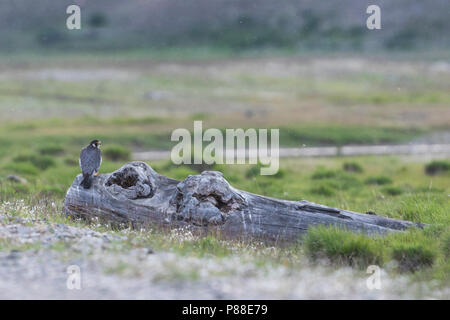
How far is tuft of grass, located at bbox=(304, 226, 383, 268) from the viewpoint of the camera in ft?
32.6

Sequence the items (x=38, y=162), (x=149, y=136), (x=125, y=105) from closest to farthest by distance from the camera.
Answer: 1. (x=38, y=162)
2. (x=149, y=136)
3. (x=125, y=105)

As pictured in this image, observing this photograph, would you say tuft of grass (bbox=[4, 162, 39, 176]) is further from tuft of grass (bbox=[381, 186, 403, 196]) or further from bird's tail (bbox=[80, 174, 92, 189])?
tuft of grass (bbox=[381, 186, 403, 196])

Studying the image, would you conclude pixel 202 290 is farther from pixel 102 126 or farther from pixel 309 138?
pixel 102 126

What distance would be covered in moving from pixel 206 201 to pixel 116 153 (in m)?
18.7

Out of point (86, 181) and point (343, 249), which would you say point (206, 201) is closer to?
point (86, 181)

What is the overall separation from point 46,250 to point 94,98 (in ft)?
209

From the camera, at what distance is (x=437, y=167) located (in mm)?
26047

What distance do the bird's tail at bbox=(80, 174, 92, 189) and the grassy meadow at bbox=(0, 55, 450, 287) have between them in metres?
0.75

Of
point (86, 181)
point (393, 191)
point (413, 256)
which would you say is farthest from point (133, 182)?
point (393, 191)

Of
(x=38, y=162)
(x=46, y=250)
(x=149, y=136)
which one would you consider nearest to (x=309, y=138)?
(x=149, y=136)

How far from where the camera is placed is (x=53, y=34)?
16712 centimetres

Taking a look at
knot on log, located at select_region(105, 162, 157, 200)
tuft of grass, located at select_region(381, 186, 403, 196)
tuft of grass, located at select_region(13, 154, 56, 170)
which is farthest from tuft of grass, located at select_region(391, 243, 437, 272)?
tuft of grass, located at select_region(13, 154, 56, 170)

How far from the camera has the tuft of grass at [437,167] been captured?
25.8 m

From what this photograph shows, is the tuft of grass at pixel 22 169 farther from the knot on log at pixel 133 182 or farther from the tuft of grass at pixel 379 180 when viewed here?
the tuft of grass at pixel 379 180
